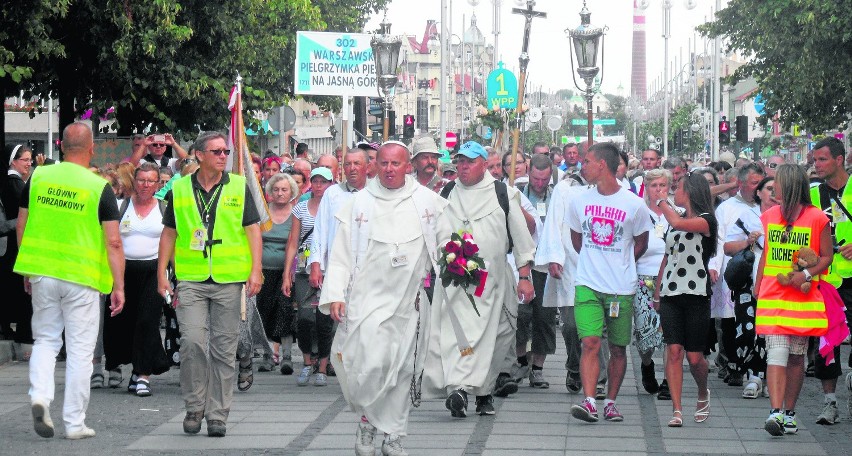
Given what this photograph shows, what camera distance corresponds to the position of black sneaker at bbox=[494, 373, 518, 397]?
37.3ft

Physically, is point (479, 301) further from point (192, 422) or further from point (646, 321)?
point (192, 422)

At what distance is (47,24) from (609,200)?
9900mm

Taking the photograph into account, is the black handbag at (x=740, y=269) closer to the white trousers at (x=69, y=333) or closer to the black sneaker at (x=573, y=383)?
the black sneaker at (x=573, y=383)

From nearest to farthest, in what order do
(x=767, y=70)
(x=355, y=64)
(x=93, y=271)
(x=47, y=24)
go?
1. (x=93, y=271)
2. (x=47, y=24)
3. (x=355, y=64)
4. (x=767, y=70)

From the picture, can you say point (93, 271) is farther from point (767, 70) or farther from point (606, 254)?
point (767, 70)

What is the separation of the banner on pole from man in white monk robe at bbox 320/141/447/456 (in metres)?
11.4

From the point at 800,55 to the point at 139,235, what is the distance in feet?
86.1

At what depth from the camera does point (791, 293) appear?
9.37 m

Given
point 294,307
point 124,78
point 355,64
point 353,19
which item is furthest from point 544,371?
point 353,19

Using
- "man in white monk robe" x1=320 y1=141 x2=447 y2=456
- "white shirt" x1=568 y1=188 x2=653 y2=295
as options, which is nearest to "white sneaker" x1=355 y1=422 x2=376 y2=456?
"man in white monk robe" x1=320 y1=141 x2=447 y2=456

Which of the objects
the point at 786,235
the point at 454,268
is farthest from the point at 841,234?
the point at 454,268

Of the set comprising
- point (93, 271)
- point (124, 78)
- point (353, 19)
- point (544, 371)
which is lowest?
point (544, 371)

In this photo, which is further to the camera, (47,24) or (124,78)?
(124,78)

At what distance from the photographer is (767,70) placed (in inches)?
1526
